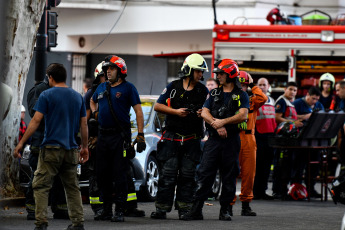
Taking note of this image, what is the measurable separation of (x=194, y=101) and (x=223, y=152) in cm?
73

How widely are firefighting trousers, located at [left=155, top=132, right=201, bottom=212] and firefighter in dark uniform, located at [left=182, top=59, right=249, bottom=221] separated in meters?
0.16

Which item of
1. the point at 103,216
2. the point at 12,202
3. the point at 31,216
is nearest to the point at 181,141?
the point at 103,216

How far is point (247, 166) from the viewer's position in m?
10.5

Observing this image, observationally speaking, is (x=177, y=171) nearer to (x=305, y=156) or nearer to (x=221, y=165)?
(x=221, y=165)

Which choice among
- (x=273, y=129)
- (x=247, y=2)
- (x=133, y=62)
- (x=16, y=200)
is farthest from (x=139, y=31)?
(x=16, y=200)

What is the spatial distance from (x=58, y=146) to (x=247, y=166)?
11.3 ft

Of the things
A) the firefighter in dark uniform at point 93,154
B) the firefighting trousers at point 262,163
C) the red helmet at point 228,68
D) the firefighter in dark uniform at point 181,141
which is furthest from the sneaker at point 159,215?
the firefighting trousers at point 262,163

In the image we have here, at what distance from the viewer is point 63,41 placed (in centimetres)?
2659

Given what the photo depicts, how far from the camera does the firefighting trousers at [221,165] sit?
30.7 ft

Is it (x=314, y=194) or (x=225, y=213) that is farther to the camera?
(x=314, y=194)

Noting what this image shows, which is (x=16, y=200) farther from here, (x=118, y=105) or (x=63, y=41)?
(x=63, y=41)

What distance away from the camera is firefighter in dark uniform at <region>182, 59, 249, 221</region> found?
9.35 m

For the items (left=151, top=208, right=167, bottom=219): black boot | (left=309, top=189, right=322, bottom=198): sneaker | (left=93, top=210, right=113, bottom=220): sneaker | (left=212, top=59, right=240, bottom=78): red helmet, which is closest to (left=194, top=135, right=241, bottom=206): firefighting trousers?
(left=151, top=208, right=167, bottom=219): black boot

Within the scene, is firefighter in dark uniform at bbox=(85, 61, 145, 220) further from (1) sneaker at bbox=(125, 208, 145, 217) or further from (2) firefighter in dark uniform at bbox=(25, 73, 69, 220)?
(2) firefighter in dark uniform at bbox=(25, 73, 69, 220)
